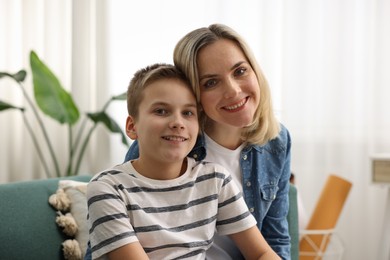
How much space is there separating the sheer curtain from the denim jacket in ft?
6.78

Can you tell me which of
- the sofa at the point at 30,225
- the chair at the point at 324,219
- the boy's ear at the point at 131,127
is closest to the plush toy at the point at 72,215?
the sofa at the point at 30,225

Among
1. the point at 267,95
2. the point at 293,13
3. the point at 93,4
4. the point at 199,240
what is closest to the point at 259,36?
the point at 293,13

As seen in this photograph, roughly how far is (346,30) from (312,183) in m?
0.88

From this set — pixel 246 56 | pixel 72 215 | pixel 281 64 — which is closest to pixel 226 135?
pixel 246 56

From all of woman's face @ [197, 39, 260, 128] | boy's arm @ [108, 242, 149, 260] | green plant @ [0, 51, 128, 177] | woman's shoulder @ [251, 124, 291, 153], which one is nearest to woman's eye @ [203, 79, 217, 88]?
woman's face @ [197, 39, 260, 128]

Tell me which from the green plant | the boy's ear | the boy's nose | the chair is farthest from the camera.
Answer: the green plant

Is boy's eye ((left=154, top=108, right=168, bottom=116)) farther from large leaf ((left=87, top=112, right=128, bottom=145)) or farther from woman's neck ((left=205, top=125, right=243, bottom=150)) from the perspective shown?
large leaf ((left=87, top=112, right=128, bottom=145))

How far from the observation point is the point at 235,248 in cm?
148

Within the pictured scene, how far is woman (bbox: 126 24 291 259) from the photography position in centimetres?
141

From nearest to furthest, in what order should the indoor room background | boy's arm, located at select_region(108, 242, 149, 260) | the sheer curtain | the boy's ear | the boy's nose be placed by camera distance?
boy's arm, located at select_region(108, 242, 149, 260) → the boy's nose → the boy's ear → the indoor room background → the sheer curtain

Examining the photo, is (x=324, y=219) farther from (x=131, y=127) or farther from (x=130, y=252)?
(x=130, y=252)

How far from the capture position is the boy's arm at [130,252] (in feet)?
3.84

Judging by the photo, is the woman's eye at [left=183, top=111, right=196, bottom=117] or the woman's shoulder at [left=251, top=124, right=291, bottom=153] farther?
the woman's shoulder at [left=251, top=124, right=291, bottom=153]

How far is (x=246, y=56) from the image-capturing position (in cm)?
146
